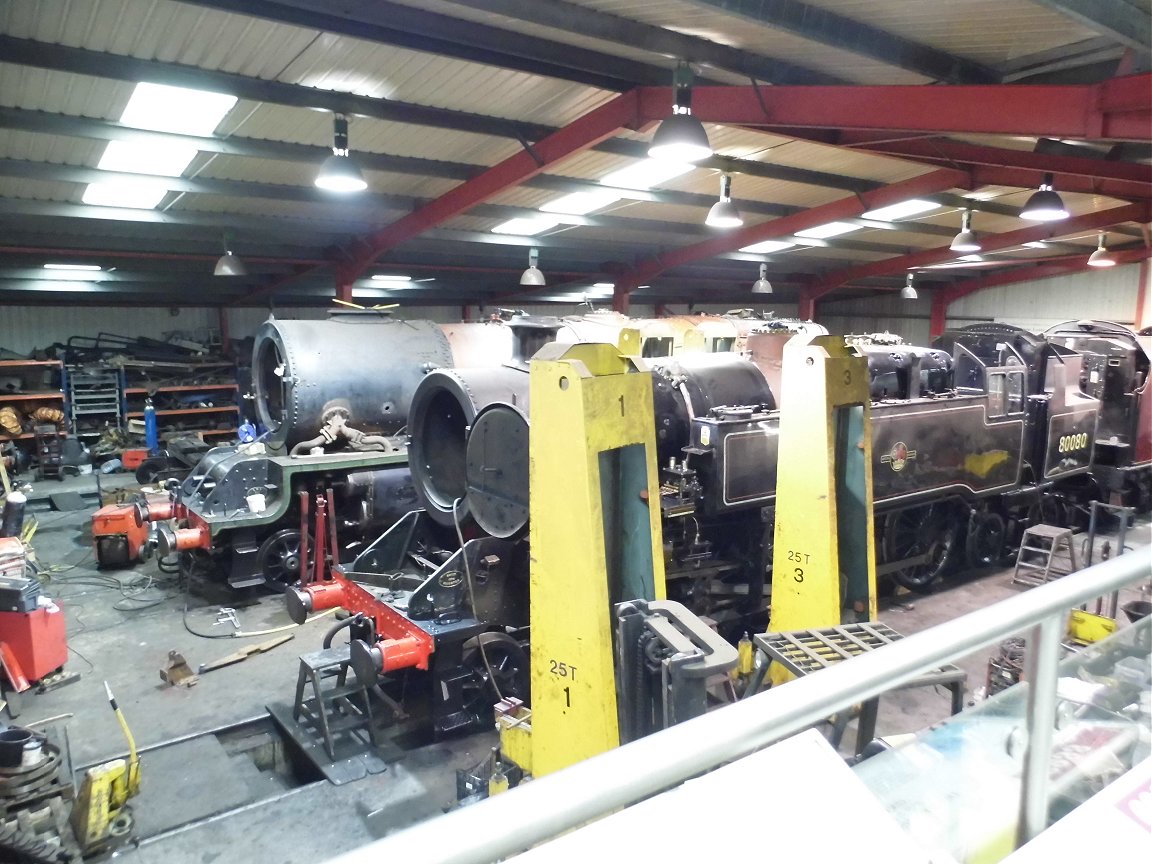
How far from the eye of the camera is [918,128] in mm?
4637

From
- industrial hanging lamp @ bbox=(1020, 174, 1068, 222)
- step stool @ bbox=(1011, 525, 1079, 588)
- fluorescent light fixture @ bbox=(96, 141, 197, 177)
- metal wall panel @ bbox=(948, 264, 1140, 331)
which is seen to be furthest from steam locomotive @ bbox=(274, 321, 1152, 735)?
metal wall panel @ bbox=(948, 264, 1140, 331)

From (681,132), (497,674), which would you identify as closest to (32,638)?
(497,674)

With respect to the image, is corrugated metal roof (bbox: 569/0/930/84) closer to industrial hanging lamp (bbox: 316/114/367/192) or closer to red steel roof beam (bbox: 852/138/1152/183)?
red steel roof beam (bbox: 852/138/1152/183)

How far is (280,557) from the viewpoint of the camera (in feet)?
20.1

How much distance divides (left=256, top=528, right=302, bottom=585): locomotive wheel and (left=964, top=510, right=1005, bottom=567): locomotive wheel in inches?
228

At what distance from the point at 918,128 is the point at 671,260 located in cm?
811

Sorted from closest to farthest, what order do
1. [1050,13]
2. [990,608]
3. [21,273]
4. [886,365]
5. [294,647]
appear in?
[990,608], [1050,13], [294,647], [886,365], [21,273]

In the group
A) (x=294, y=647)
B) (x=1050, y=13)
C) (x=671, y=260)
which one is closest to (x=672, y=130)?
(x=1050, y=13)

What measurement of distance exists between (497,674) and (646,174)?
577cm

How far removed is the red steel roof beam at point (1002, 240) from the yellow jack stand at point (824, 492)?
31.8 ft

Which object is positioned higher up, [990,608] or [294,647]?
[990,608]

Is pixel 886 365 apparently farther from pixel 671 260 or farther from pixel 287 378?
pixel 671 260

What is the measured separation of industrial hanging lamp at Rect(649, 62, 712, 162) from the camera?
4.44m

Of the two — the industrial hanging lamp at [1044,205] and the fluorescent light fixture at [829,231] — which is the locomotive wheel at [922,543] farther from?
the fluorescent light fixture at [829,231]
